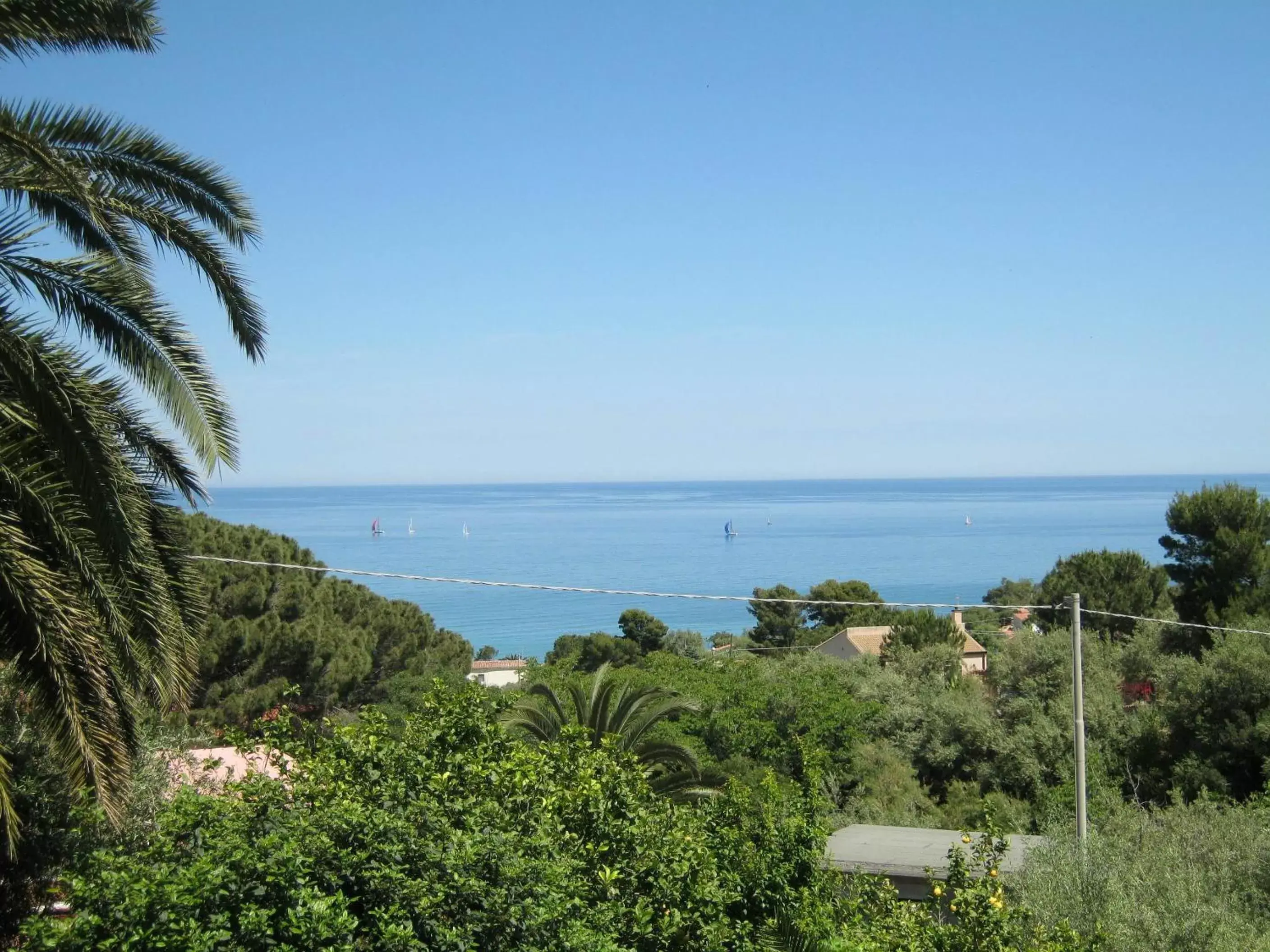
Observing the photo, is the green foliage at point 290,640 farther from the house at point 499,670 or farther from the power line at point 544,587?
the house at point 499,670

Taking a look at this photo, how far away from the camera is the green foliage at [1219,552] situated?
3281 cm

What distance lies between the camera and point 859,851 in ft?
42.8

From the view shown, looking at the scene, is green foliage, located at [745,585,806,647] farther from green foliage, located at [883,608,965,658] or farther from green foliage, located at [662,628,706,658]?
green foliage, located at [883,608,965,658]

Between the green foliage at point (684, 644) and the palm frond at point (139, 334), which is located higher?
the palm frond at point (139, 334)

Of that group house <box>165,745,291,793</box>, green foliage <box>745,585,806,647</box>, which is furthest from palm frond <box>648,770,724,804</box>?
green foliage <box>745,585,806,647</box>

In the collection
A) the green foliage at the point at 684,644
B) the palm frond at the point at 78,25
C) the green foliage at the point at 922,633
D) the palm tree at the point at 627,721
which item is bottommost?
the green foliage at the point at 684,644

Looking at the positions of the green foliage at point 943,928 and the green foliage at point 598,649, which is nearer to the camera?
the green foliage at point 943,928

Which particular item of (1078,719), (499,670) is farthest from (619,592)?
(499,670)

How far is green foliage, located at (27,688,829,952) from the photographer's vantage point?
16.3 ft

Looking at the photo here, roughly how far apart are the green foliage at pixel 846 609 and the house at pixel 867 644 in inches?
48.1

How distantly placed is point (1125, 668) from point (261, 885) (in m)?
28.7

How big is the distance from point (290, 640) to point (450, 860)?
18297 mm

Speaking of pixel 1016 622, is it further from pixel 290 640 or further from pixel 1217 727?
pixel 290 640

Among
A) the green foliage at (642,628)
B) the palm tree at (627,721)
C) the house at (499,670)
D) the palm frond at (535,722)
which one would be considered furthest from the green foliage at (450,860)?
the green foliage at (642,628)
